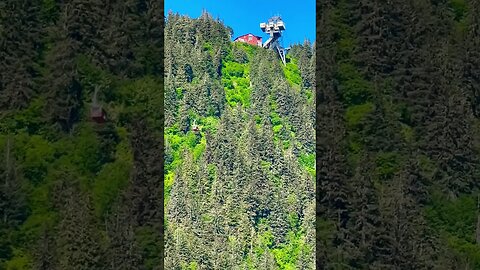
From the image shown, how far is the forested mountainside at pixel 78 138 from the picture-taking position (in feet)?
72.7

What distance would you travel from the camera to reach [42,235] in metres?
22.0

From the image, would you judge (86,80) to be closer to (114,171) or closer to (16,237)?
(114,171)

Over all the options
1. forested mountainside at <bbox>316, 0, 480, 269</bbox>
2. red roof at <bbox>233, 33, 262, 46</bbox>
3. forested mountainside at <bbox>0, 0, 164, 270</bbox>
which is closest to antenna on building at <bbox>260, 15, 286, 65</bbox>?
red roof at <bbox>233, 33, 262, 46</bbox>

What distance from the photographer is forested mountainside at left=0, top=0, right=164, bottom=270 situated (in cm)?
2216

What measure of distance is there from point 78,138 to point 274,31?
2336 cm

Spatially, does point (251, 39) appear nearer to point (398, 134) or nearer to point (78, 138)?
point (398, 134)

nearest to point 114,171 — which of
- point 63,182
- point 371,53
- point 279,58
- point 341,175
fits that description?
point 63,182

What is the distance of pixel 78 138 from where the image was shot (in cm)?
2370

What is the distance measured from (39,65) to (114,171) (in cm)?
298

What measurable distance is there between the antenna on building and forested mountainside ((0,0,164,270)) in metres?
18.0

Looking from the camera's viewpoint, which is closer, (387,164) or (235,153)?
(387,164)

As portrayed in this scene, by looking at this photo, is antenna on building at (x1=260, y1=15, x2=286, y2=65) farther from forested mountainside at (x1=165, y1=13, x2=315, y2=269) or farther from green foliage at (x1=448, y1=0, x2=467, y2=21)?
green foliage at (x1=448, y1=0, x2=467, y2=21)

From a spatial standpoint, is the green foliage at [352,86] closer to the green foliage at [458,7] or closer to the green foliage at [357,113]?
the green foliage at [357,113]

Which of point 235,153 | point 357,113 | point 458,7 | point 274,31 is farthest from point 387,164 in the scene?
point 235,153
